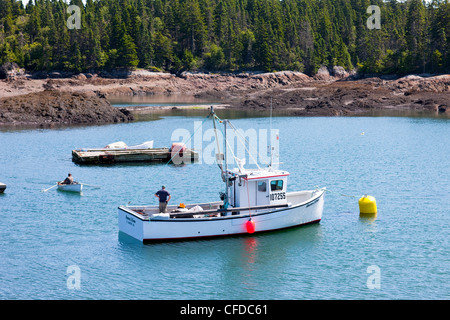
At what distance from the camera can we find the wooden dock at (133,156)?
165 feet

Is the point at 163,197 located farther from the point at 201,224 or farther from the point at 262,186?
the point at 262,186

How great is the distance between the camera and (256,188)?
1130 inches

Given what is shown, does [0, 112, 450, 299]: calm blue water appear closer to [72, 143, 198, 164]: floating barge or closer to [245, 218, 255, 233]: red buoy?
[245, 218, 255, 233]: red buoy

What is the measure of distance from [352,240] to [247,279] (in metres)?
7.12

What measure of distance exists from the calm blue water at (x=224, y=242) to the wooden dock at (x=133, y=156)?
1568mm

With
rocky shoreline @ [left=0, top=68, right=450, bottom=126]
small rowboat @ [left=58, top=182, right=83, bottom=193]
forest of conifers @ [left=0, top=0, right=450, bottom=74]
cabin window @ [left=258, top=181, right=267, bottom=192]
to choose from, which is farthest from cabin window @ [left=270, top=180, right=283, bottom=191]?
forest of conifers @ [left=0, top=0, right=450, bottom=74]

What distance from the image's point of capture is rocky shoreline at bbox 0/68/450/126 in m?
79.2

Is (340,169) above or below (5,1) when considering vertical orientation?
Result: below

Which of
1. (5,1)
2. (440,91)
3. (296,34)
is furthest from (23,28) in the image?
(440,91)

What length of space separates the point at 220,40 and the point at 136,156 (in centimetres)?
12575

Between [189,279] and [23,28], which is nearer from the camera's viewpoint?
[189,279]

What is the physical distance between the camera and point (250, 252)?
26.9 m

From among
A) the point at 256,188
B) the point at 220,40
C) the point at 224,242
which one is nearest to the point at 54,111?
the point at 256,188
